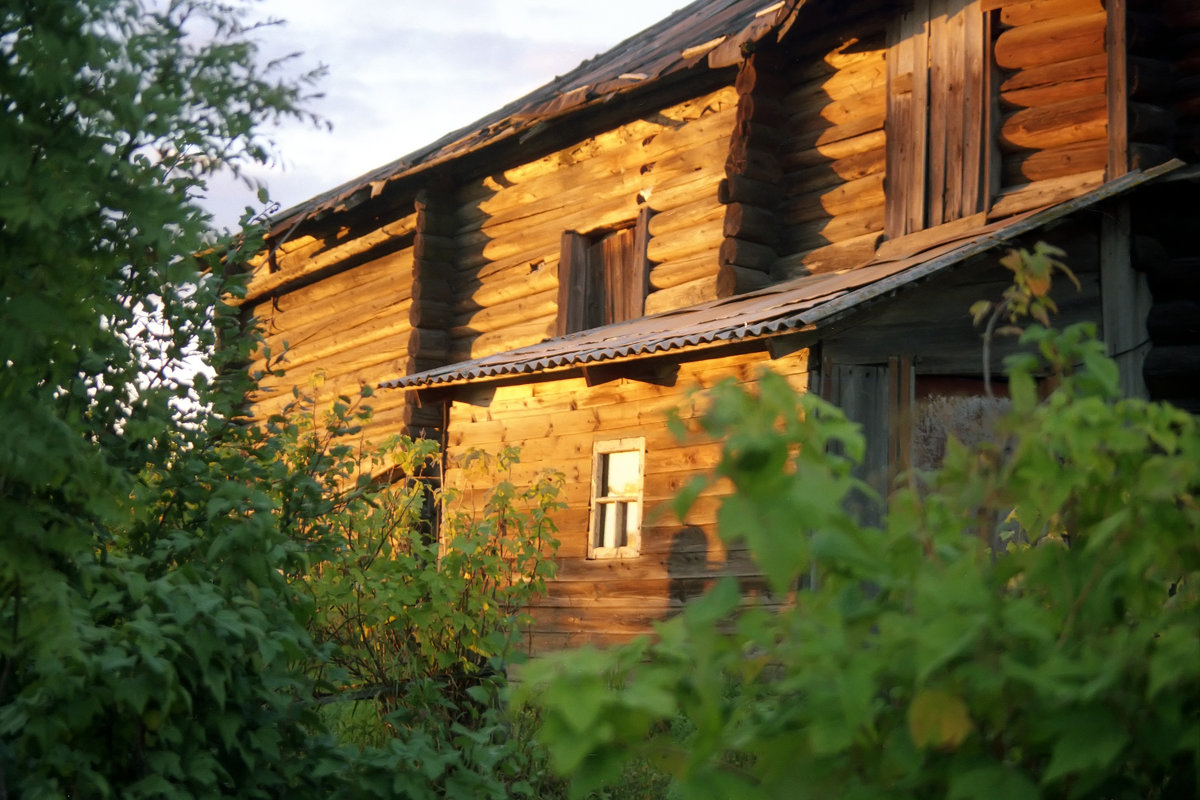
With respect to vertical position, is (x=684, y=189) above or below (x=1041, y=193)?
above

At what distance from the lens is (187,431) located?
3680mm

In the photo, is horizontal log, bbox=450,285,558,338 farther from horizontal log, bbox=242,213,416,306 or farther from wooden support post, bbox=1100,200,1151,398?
wooden support post, bbox=1100,200,1151,398

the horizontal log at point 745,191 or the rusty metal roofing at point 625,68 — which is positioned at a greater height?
the rusty metal roofing at point 625,68

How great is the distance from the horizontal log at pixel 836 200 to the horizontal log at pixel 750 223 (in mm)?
216

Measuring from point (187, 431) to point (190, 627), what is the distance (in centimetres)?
81

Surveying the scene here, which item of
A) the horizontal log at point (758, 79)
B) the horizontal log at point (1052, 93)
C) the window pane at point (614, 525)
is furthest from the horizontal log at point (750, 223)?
the window pane at point (614, 525)

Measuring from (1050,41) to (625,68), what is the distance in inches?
196

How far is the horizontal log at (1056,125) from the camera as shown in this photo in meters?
9.16

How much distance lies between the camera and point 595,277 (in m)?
13.5

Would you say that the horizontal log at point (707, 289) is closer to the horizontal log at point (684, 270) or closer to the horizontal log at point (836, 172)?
the horizontal log at point (684, 270)

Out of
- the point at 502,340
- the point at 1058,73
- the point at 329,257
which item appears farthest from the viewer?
the point at 329,257

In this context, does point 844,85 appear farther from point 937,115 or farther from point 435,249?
point 435,249

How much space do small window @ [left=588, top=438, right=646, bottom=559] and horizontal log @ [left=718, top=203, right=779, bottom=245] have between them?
2291 mm

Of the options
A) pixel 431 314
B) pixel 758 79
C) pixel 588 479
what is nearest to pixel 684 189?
pixel 758 79
